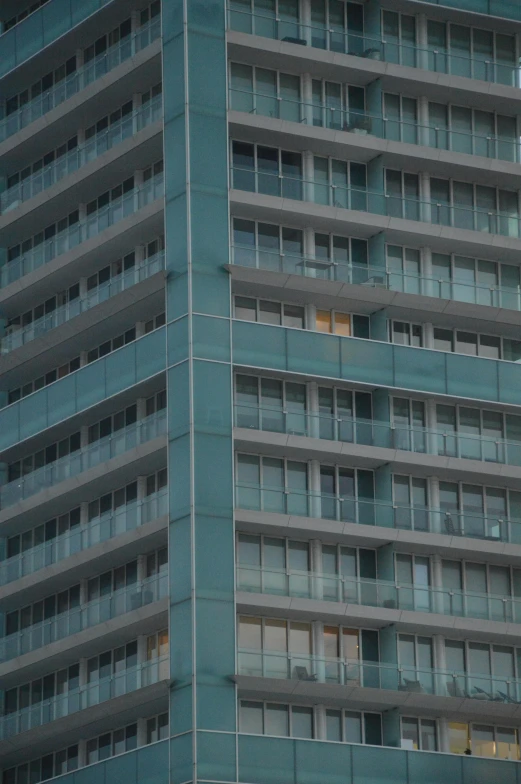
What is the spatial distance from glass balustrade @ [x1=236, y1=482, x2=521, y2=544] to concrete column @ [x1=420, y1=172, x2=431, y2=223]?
11.4 metres

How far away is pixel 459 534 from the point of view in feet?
285

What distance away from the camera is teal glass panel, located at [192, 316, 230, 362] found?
3292 inches

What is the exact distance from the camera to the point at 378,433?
86750 mm

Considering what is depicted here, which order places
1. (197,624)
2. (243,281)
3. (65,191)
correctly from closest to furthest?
(197,624) < (243,281) < (65,191)

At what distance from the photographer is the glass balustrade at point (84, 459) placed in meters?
85.9

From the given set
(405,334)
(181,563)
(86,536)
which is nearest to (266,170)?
(405,334)

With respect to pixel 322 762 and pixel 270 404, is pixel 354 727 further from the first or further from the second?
pixel 270 404

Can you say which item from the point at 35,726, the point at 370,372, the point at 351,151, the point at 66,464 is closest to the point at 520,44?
the point at 351,151

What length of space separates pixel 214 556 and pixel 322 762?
7758 millimetres

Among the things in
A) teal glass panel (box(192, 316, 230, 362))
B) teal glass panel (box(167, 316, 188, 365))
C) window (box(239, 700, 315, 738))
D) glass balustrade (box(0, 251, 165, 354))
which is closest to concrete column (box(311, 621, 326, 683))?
window (box(239, 700, 315, 738))

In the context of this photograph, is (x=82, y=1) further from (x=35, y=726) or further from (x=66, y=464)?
(x=35, y=726)

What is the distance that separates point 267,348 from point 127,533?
26.8 feet

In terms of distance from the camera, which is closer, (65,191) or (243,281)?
(243,281)

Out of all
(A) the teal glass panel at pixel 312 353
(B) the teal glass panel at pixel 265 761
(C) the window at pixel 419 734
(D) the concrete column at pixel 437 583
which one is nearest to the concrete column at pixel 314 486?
(A) the teal glass panel at pixel 312 353
